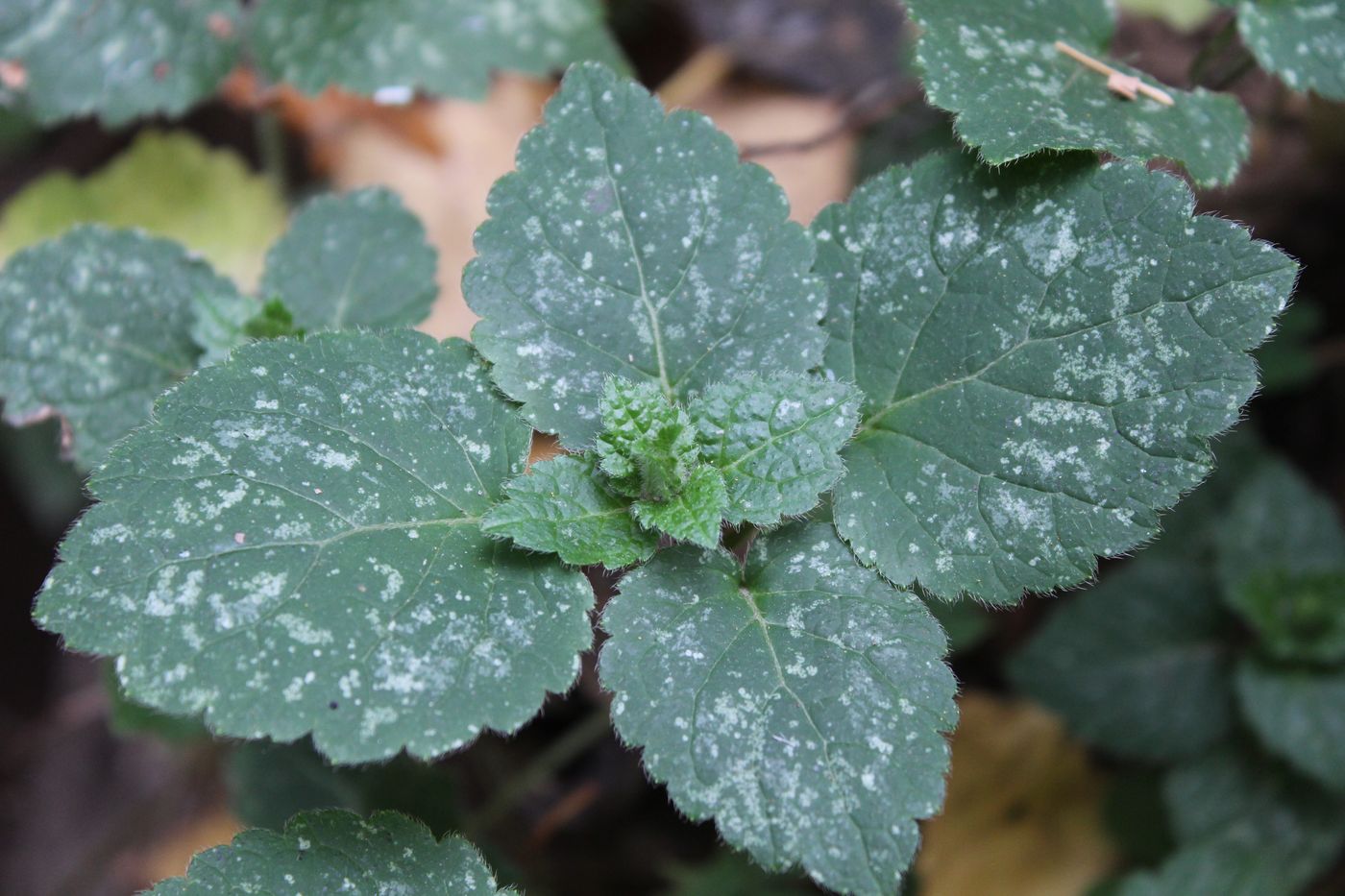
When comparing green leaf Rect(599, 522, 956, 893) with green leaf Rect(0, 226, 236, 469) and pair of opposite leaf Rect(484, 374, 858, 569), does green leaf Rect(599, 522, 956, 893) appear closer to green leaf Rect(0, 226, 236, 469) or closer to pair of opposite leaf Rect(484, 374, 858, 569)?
pair of opposite leaf Rect(484, 374, 858, 569)

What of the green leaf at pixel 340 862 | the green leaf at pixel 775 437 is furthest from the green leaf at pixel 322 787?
the green leaf at pixel 775 437

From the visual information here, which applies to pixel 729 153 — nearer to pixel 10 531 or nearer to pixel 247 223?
pixel 247 223

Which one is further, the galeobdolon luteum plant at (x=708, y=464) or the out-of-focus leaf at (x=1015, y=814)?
the out-of-focus leaf at (x=1015, y=814)

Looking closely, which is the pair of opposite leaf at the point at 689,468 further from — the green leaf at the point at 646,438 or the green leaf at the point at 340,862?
the green leaf at the point at 340,862

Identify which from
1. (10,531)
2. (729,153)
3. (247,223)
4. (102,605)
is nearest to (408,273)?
(729,153)

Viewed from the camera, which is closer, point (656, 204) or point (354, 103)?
point (656, 204)

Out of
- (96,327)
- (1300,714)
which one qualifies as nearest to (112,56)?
(96,327)

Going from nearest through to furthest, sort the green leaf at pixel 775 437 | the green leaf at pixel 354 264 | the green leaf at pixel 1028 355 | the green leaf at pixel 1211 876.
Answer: the green leaf at pixel 1028 355, the green leaf at pixel 775 437, the green leaf at pixel 354 264, the green leaf at pixel 1211 876
